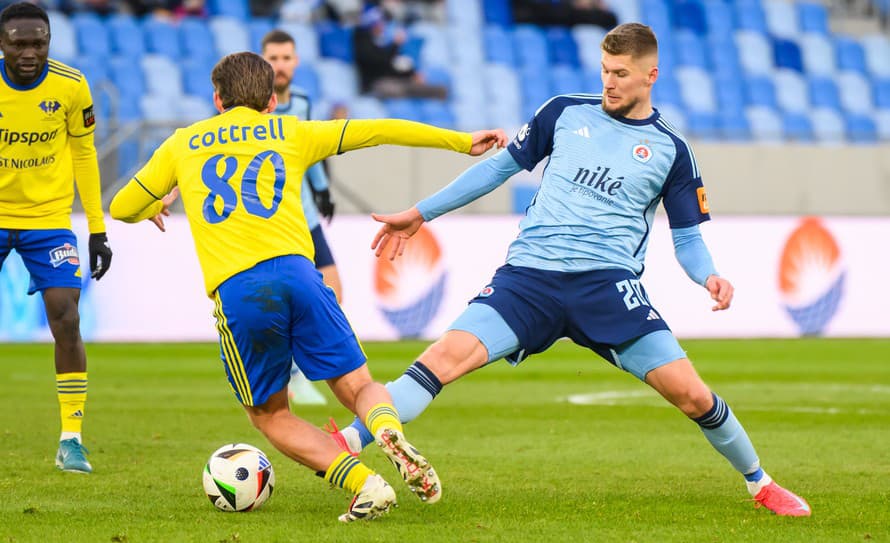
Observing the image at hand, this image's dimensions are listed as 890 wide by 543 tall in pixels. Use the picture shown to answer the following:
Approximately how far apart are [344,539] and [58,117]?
3.04 metres

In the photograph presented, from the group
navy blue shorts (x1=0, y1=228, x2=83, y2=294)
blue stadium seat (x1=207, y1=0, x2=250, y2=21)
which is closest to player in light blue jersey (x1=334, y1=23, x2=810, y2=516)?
navy blue shorts (x1=0, y1=228, x2=83, y2=294)

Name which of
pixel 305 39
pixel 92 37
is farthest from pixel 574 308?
pixel 305 39

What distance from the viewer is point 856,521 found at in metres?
5.62

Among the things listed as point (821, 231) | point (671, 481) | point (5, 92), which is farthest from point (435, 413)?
point (821, 231)

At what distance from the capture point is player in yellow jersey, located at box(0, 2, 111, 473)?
22.8 feet

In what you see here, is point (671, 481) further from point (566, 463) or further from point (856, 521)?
point (856, 521)

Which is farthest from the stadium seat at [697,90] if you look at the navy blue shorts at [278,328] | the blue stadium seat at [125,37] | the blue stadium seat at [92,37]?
the navy blue shorts at [278,328]

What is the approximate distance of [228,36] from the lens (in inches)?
816

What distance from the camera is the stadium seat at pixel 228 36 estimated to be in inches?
812

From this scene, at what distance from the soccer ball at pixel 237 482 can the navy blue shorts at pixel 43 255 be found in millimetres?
1733

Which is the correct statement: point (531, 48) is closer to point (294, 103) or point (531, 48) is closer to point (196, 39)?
point (196, 39)

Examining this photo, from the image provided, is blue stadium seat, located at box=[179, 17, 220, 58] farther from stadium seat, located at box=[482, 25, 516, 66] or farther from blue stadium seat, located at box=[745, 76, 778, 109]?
blue stadium seat, located at box=[745, 76, 778, 109]

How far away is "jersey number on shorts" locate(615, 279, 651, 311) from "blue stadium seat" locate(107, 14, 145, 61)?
15.2 meters

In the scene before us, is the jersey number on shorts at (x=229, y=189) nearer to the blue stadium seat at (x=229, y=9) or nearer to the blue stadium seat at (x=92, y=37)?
the blue stadium seat at (x=92, y=37)
